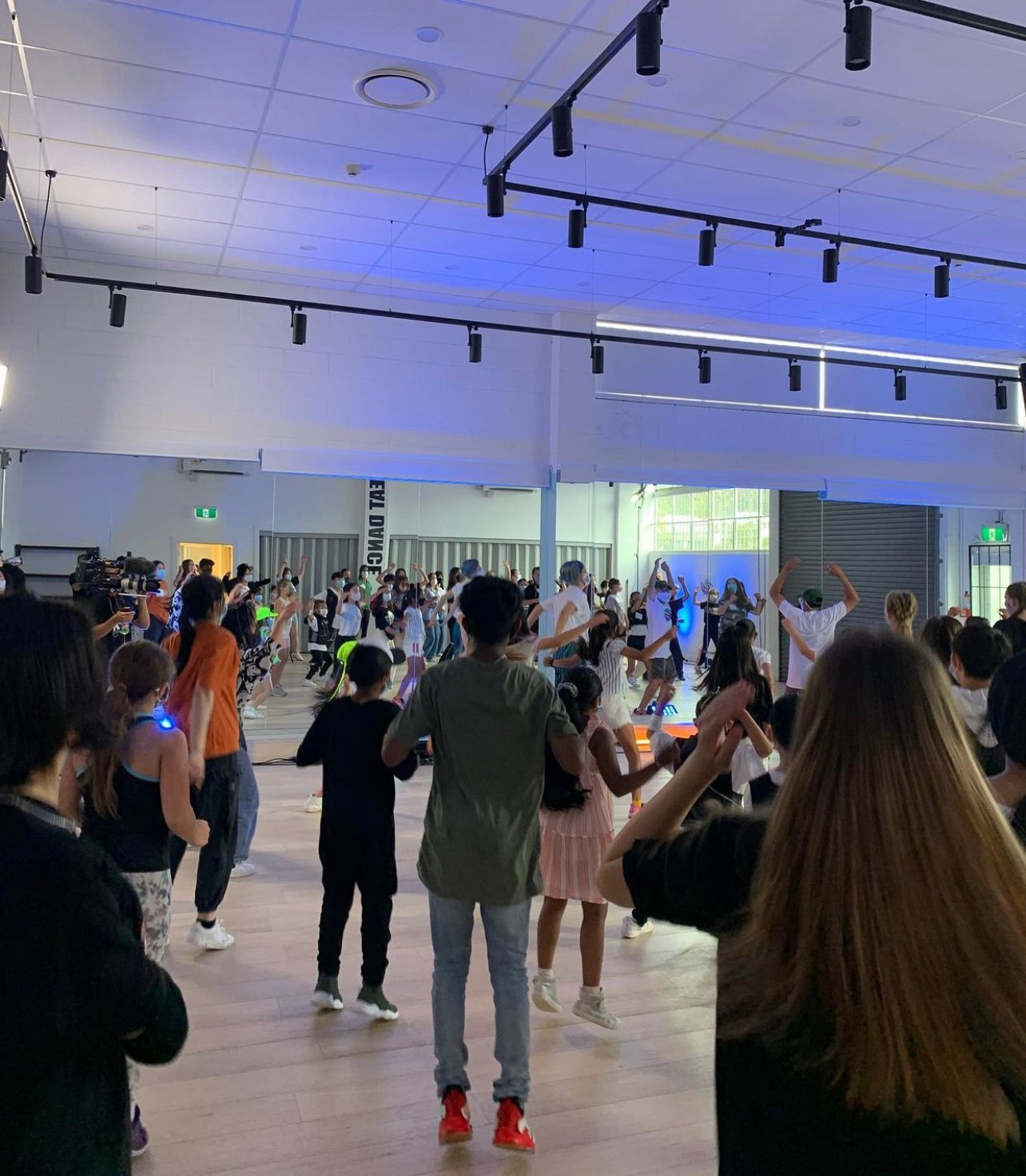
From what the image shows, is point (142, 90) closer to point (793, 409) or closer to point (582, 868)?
point (582, 868)

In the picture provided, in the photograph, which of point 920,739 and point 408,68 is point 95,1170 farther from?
point 408,68

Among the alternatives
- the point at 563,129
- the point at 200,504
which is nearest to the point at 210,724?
the point at 563,129

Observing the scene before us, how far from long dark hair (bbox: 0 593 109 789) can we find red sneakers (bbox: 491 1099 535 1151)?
1842mm

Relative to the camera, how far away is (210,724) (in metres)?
3.72

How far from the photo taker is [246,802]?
450cm

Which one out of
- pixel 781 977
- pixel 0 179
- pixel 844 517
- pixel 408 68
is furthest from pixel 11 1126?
pixel 844 517

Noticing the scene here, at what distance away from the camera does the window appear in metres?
12.6

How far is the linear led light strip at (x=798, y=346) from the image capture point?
1105cm

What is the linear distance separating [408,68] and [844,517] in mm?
9219

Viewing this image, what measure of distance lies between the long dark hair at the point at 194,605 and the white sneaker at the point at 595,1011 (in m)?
1.91

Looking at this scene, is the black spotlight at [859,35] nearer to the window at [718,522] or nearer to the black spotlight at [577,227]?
the black spotlight at [577,227]

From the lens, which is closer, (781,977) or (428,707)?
(781,977)

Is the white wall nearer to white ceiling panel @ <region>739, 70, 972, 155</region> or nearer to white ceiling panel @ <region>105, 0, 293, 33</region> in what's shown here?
white ceiling panel @ <region>105, 0, 293, 33</region>

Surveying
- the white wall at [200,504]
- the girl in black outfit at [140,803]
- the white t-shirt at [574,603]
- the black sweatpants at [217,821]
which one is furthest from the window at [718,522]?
the girl in black outfit at [140,803]
